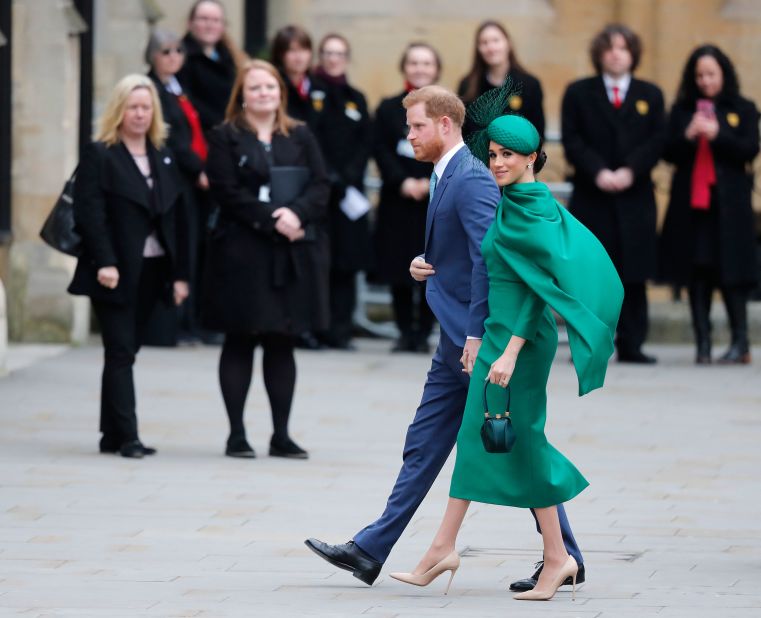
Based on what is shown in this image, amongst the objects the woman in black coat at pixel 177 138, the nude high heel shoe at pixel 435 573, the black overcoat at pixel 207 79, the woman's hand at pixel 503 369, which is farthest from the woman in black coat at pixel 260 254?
the black overcoat at pixel 207 79

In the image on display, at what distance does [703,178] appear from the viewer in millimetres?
14188

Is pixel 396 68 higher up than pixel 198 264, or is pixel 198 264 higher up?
pixel 396 68

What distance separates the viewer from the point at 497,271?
6.75 metres

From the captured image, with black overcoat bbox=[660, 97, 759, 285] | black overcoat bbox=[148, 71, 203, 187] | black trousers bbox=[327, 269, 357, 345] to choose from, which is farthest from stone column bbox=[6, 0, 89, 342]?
black overcoat bbox=[660, 97, 759, 285]

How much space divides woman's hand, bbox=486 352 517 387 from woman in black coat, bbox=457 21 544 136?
7473mm

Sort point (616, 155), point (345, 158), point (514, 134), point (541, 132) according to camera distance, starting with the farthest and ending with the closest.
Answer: point (345, 158) < point (616, 155) < point (541, 132) < point (514, 134)

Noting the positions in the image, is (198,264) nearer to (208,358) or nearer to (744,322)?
(208,358)

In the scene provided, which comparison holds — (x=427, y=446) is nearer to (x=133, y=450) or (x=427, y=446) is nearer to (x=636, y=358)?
(x=133, y=450)

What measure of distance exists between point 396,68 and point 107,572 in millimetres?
11590

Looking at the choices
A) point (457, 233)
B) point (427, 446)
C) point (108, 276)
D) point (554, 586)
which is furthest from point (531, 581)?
point (108, 276)

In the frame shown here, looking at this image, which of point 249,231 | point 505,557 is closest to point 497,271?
point 505,557

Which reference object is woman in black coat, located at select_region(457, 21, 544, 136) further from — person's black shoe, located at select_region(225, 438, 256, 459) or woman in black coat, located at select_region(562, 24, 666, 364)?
person's black shoe, located at select_region(225, 438, 256, 459)

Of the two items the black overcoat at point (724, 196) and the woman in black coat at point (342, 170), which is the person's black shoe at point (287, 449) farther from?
the black overcoat at point (724, 196)

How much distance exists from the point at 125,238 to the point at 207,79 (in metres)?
4.91
